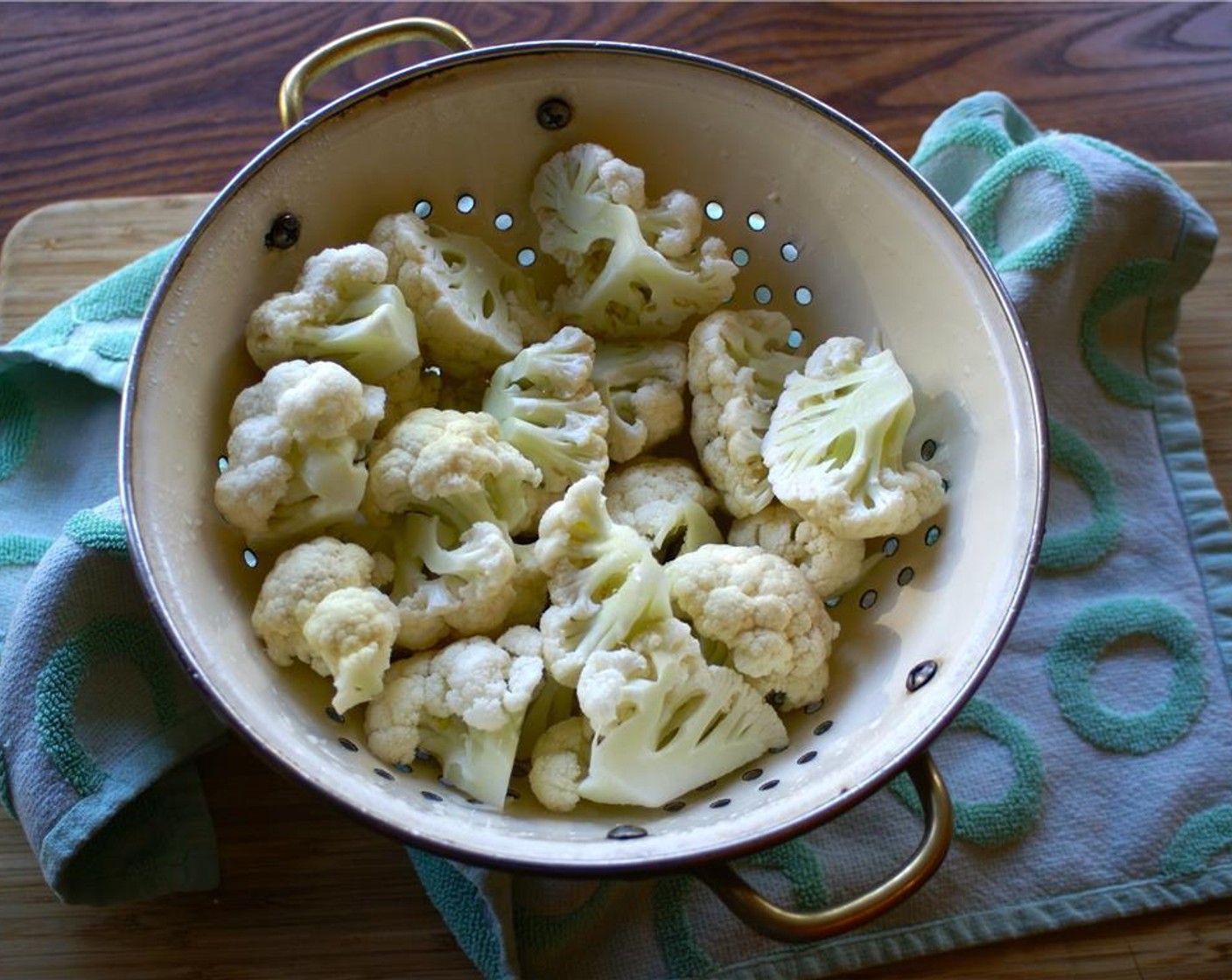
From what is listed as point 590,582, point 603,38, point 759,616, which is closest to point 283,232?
point 590,582

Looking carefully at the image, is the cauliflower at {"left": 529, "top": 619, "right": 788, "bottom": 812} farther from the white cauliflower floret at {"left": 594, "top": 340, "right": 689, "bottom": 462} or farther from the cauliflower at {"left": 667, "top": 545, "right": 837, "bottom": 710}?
the white cauliflower floret at {"left": 594, "top": 340, "right": 689, "bottom": 462}

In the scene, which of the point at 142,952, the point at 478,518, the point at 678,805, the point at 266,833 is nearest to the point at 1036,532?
the point at 678,805

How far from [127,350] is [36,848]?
22.4 inches

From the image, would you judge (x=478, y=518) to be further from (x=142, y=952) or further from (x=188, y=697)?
(x=142, y=952)

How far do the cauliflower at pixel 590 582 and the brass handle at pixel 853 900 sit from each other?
0.24m

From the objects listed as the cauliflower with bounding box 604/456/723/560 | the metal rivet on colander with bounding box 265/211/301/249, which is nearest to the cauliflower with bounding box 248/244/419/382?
the metal rivet on colander with bounding box 265/211/301/249

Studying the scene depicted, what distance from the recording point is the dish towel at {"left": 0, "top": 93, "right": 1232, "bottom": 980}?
4.04 feet

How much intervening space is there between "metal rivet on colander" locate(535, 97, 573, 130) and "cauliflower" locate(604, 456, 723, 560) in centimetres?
39

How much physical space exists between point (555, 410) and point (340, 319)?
0.79 feet

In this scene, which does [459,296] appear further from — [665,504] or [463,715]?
[463,715]

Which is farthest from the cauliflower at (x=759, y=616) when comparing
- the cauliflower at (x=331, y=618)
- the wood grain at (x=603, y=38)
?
the wood grain at (x=603, y=38)

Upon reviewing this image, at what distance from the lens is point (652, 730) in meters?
1.10

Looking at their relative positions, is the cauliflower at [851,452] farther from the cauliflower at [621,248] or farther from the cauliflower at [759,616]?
the cauliflower at [621,248]

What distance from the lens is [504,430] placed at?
1.26 metres
